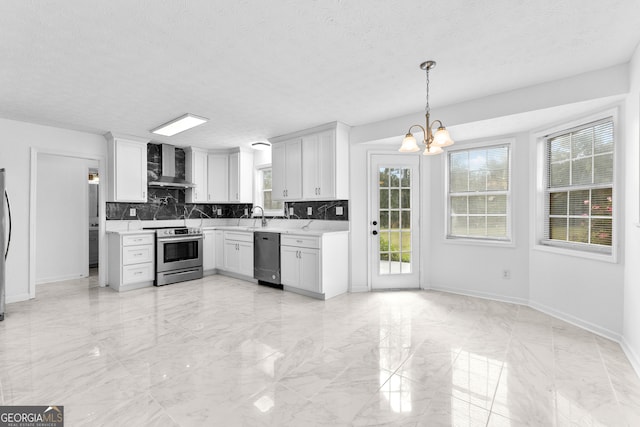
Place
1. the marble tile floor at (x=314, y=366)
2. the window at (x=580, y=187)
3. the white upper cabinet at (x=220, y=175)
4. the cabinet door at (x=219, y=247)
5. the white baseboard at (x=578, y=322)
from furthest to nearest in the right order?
the white upper cabinet at (x=220, y=175), the cabinet door at (x=219, y=247), the window at (x=580, y=187), the white baseboard at (x=578, y=322), the marble tile floor at (x=314, y=366)

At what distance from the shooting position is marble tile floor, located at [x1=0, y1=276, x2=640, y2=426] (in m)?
1.76

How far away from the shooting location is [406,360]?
2371 millimetres

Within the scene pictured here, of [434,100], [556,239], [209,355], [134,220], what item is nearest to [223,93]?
[434,100]

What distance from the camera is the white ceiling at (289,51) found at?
6.19ft

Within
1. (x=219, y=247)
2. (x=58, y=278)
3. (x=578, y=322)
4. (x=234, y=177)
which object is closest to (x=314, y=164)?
(x=234, y=177)

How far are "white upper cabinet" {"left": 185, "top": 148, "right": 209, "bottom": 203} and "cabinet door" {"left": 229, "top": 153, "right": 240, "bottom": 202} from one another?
1.46 ft

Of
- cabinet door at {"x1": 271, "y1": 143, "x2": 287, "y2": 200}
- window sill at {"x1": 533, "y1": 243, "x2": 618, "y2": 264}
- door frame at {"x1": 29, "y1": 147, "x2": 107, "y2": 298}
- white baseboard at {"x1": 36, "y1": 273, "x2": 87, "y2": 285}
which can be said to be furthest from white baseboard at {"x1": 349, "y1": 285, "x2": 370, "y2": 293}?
white baseboard at {"x1": 36, "y1": 273, "x2": 87, "y2": 285}

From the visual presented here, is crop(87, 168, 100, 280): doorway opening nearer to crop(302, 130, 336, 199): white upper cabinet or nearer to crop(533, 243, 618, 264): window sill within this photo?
crop(302, 130, 336, 199): white upper cabinet

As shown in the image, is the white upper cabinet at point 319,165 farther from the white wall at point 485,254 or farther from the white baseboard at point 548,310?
the white baseboard at point 548,310

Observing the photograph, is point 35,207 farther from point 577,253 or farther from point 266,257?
point 577,253

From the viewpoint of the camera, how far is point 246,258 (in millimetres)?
4996

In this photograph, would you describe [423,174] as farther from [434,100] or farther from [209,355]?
[209,355]

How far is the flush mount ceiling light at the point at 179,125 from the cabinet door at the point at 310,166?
140 cm

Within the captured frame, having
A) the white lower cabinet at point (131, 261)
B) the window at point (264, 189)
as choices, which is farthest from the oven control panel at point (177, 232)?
the window at point (264, 189)
